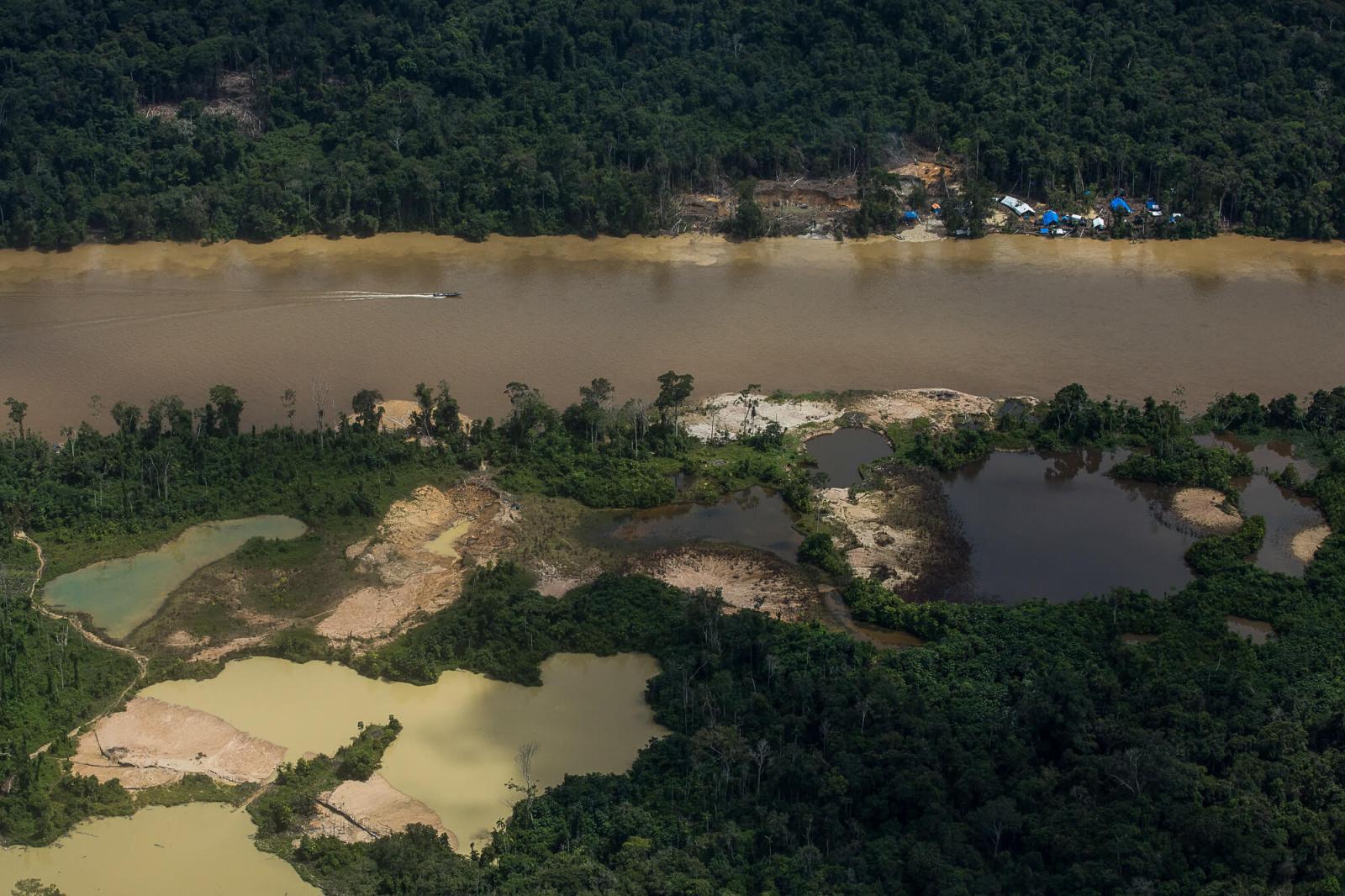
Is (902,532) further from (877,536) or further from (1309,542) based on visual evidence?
(1309,542)

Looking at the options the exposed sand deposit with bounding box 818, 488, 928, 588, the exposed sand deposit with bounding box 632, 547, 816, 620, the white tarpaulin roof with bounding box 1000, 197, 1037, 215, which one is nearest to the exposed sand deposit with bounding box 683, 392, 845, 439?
the exposed sand deposit with bounding box 818, 488, 928, 588

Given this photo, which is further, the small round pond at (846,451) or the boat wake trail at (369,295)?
the boat wake trail at (369,295)

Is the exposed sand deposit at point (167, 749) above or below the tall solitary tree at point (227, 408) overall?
below

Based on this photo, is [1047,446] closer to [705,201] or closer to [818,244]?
[818,244]

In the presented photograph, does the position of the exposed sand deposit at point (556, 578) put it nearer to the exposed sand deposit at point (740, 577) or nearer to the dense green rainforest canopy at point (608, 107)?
the exposed sand deposit at point (740, 577)

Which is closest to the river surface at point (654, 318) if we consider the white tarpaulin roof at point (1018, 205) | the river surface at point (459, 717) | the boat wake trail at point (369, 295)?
the boat wake trail at point (369, 295)

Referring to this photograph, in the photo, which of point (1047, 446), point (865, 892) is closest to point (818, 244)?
point (1047, 446)

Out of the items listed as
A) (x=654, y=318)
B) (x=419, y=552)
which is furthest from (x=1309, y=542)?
(x=419, y=552)
